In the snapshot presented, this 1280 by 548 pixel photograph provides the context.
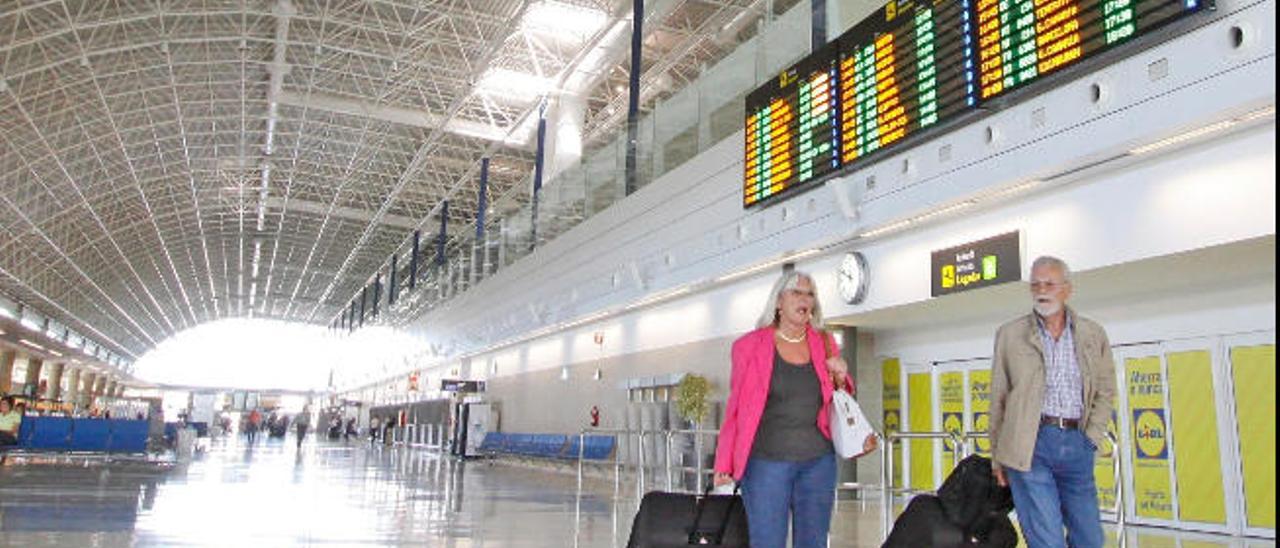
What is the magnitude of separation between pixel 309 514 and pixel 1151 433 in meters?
8.33

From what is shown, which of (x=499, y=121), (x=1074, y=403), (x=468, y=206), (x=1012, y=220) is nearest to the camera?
(x=1074, y=403)

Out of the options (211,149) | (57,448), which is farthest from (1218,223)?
(211,149)

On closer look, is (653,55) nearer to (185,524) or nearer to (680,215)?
(680,215)

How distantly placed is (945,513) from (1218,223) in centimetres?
480

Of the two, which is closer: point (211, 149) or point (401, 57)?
point (401, 57)

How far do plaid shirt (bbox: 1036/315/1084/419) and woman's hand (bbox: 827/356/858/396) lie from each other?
2.85 ft

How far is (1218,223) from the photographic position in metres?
6.99

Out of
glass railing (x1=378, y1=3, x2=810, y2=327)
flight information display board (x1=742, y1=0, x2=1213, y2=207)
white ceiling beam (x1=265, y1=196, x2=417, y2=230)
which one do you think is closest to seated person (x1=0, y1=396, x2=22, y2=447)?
glass railing (x1=378, y1=3, x2=810, y2=327)

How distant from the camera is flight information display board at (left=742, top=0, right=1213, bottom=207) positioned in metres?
7.20

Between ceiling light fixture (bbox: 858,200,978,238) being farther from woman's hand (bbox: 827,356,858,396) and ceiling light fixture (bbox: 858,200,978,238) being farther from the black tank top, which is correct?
the black tank top

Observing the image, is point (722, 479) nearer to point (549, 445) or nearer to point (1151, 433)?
point (1151, 433)

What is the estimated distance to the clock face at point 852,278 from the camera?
11016mm

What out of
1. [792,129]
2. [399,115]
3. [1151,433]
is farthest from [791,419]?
[399,115]

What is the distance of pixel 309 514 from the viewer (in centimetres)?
860
